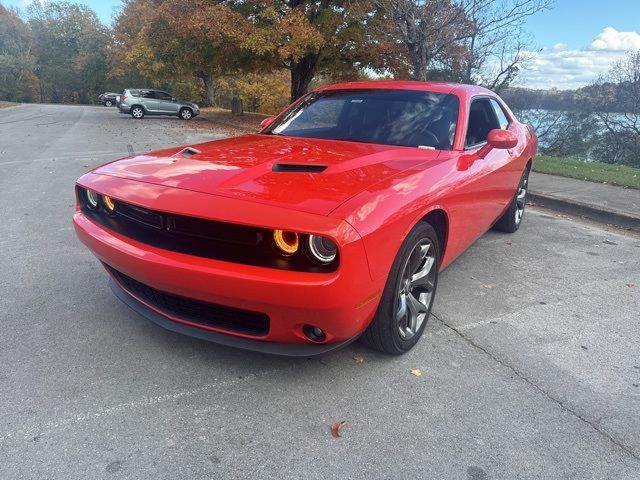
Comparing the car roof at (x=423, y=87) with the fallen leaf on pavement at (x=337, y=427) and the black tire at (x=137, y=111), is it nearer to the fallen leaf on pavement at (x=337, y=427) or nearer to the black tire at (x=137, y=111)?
the fallen leaf on pavement at (x=337, y=427)

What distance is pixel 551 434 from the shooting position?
2.10m

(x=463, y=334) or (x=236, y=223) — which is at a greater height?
(x=236, y=223)

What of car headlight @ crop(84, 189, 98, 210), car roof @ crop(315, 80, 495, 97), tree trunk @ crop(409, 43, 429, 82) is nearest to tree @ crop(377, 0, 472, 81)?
tree trunk @ crop(409, 43, 429, 82)

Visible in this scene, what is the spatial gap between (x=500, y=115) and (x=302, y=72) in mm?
15943

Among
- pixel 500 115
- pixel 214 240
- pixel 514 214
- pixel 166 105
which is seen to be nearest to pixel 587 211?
pixel 514 214

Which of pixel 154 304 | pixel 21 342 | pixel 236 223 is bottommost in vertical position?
pixel 21 342

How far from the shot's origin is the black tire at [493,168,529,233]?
195 inches

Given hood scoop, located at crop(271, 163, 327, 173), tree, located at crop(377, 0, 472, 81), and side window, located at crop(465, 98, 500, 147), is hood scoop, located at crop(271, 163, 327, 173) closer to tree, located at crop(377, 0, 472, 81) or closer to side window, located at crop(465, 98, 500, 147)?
side window, located at crop(465, 98, 500, 147)

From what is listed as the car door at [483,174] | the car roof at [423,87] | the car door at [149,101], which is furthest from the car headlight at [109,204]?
the car door at [149,101]

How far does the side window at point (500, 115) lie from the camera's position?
449 cm

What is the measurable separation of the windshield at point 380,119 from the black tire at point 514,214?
6.13ft

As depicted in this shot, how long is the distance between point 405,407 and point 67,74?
7472 centimetres

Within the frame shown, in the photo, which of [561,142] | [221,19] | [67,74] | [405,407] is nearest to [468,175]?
[405,407]

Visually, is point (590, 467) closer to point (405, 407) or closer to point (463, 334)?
point (405, 407)
